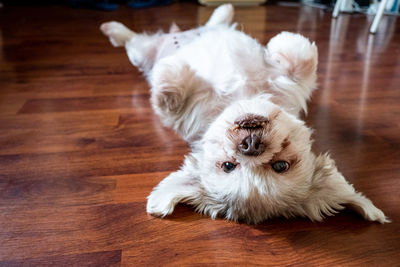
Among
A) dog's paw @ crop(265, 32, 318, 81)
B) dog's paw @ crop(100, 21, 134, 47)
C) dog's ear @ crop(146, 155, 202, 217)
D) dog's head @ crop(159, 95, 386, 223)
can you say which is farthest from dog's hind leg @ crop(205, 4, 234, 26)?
dog's ear @ crop(146, 155, 202, 217)

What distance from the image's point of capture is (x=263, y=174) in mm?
882

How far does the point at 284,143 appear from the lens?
91cm

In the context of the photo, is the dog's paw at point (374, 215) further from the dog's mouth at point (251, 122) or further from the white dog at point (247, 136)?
the dog's mouth at point (251, 122)

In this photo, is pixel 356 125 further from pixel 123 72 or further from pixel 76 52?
pixel 76 52

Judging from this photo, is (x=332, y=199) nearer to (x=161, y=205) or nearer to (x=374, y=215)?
(x=374, y=215)

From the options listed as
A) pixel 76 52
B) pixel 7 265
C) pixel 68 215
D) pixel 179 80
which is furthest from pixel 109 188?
Answer: pixel 76 52

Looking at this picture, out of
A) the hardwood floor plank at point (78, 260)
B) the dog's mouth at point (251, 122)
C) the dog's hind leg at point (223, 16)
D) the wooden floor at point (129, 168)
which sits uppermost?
the dog's hind leg at point (223, 16)

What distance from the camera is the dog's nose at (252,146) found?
2.77 feet

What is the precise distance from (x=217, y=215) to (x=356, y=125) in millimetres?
848

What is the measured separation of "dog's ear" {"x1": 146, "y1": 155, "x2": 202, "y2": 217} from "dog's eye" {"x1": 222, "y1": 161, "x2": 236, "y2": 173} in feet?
0.36

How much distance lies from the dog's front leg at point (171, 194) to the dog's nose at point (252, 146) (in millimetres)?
221

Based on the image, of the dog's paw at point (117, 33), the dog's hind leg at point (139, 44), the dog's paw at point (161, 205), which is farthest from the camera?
the dog's paw at point (117, 33)

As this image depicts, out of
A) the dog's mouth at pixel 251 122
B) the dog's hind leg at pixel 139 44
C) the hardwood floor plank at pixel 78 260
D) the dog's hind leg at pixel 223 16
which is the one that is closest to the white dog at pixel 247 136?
the dog's mouth at pixel 251 122

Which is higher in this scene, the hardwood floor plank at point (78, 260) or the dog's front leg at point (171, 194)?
the dog's front leg at point (171, 194)
